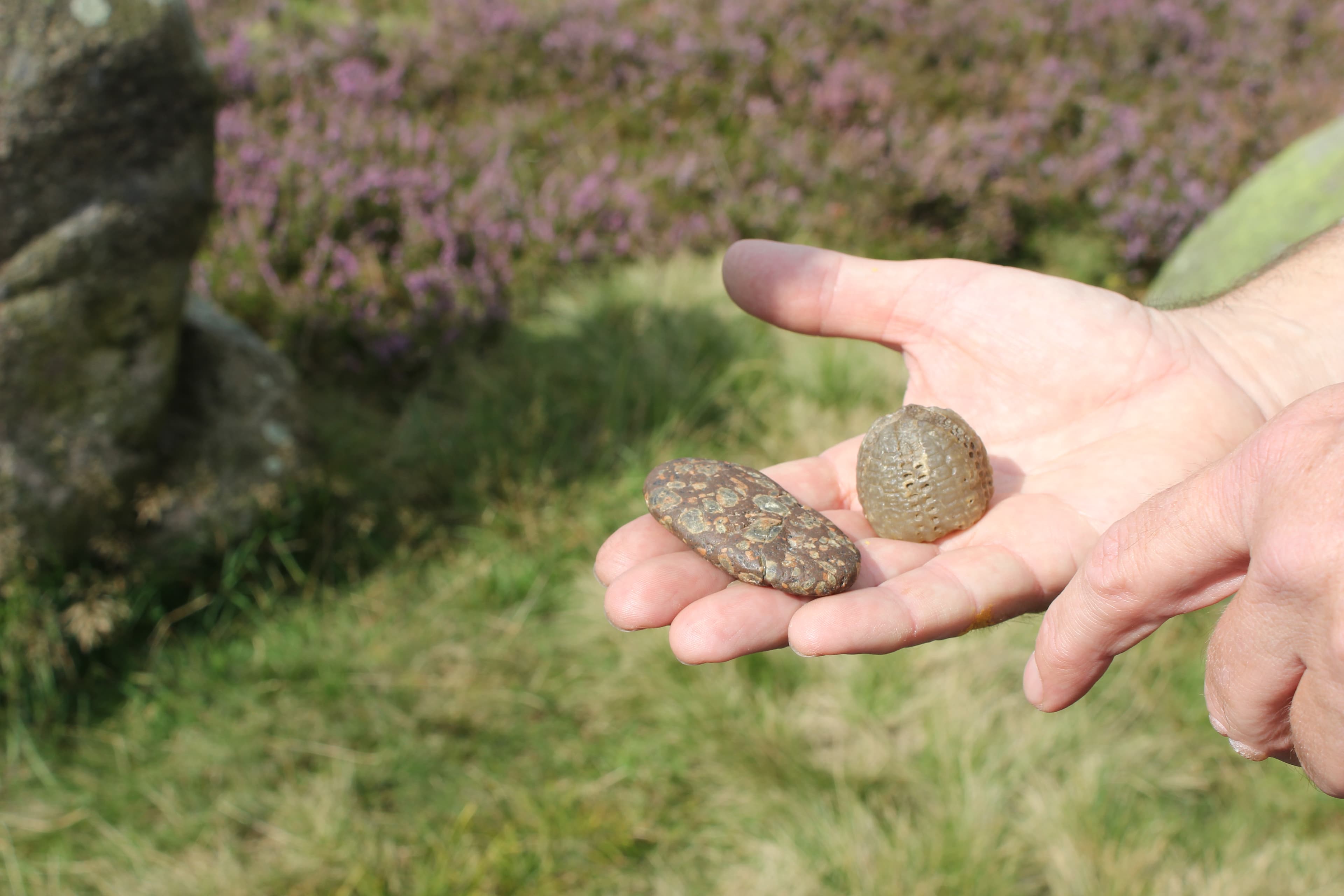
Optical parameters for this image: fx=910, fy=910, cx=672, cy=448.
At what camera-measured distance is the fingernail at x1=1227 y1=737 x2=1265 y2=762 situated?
162 centimetres

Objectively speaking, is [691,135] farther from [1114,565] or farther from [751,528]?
[1114,565]

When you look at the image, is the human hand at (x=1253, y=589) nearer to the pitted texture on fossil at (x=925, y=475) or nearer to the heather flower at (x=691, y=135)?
the pitted texture on fossil at (x=925, y=475)

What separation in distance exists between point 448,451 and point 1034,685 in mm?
3122

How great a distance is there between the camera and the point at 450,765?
3254 millimetres

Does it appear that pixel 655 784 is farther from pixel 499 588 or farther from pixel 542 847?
pixel 499 588

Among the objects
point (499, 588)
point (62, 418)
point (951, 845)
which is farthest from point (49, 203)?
point (951, 845)

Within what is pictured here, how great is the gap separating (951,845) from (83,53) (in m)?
3.94

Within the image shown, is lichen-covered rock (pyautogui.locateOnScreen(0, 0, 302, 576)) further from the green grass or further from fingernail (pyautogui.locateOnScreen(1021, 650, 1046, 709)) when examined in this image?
fingernail (pyautogui.locateOnScreen(1021, 650, 1046, 709))

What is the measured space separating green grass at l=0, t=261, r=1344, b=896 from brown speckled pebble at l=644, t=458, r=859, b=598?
1.33 metres

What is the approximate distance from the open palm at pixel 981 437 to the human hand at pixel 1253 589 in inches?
12.3

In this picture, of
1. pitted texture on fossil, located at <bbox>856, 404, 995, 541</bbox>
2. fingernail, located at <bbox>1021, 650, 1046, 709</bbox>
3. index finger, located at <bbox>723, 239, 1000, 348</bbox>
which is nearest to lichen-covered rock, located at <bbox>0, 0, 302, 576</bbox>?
index finger, located at <bbox>723, 239, 1000, 348</bbox>

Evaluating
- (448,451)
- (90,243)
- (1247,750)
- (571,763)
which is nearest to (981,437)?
(1247,750)

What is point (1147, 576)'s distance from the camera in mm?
1579

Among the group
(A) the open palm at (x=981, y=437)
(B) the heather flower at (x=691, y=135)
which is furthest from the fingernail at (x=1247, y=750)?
(B) the heather flower at (x=691, y=135)
